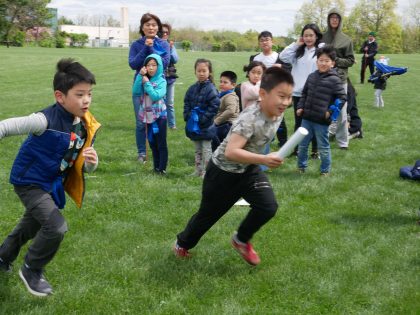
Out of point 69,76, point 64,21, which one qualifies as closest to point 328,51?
point 69,76

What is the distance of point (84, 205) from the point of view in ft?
19.0

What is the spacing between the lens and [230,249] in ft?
15.3

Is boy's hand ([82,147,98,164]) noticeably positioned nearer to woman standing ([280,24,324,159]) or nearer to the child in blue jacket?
the child in blue jacket

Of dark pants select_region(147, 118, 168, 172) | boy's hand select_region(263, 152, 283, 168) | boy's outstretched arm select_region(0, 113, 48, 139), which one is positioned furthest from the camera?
dark pants select_region(147, 118, 168, 172)

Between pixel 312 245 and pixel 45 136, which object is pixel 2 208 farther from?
pixel 312 245

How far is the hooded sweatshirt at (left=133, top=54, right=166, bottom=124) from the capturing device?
7.05 m

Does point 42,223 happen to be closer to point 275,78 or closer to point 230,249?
point 230,249

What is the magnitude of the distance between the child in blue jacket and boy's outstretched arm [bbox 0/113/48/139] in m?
3.60

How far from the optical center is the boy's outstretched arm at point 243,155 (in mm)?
3458

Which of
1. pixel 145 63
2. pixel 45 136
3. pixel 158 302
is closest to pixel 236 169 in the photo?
pixel 158 302

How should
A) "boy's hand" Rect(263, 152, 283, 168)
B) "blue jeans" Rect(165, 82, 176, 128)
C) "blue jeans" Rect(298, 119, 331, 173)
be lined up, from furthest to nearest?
"blue jeans" Rect(165, 82, 176, 128)
"blue jeans" Rect(298, 119, 331, 173)
"boy's hand" Rect(263, 152, 283, 168)

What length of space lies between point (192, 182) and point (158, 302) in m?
3.24

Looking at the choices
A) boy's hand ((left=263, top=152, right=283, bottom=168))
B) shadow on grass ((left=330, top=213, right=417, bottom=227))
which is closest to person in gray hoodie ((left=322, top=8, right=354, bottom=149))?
shadow on grass ((left=330, top=213, right=417, bottom=227))

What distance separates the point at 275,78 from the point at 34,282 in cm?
240
